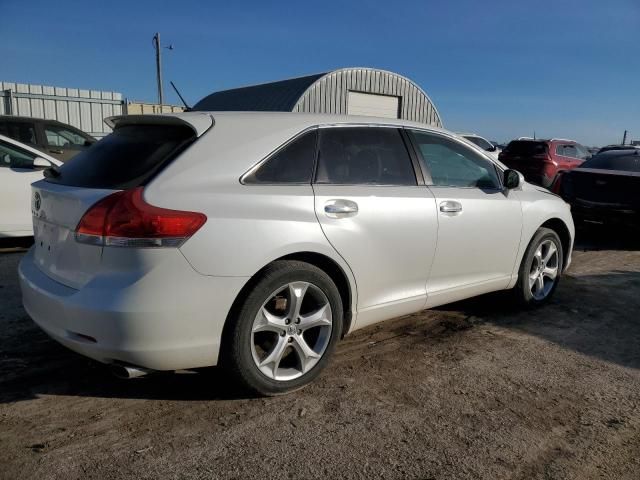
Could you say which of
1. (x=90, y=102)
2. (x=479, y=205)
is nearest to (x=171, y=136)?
(x=479, y=205)

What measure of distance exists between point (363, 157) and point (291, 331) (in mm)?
1224

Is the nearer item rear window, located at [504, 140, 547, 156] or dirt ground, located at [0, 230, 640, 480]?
dirt ground, located at [0, 230, 640, 480]

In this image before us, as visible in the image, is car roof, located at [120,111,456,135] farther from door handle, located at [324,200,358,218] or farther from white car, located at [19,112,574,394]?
door handle, located at [324,200,358,218]

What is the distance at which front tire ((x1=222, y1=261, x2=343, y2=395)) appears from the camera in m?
2.72

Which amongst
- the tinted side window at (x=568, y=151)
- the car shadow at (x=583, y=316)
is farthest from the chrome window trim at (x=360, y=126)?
the tinted side window at (x=568, y=151)

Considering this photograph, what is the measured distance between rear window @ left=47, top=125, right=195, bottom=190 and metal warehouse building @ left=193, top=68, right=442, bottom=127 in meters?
19.6

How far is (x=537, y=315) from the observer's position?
4488mm

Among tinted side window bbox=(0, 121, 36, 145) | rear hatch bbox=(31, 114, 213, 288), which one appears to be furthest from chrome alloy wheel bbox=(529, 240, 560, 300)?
tinted side window bbox=(0, 121, 36, 145)

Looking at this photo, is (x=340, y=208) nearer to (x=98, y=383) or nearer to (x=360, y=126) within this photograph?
(x=360, y=126)

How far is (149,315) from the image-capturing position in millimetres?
2461

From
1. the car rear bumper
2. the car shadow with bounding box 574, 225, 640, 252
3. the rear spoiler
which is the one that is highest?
the rear spoiler

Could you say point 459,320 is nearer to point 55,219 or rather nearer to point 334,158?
point 334,158

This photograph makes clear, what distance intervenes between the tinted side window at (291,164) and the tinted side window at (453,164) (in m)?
0.96

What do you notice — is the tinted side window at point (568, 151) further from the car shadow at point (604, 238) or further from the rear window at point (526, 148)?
the car shadow at point (604, 238)
